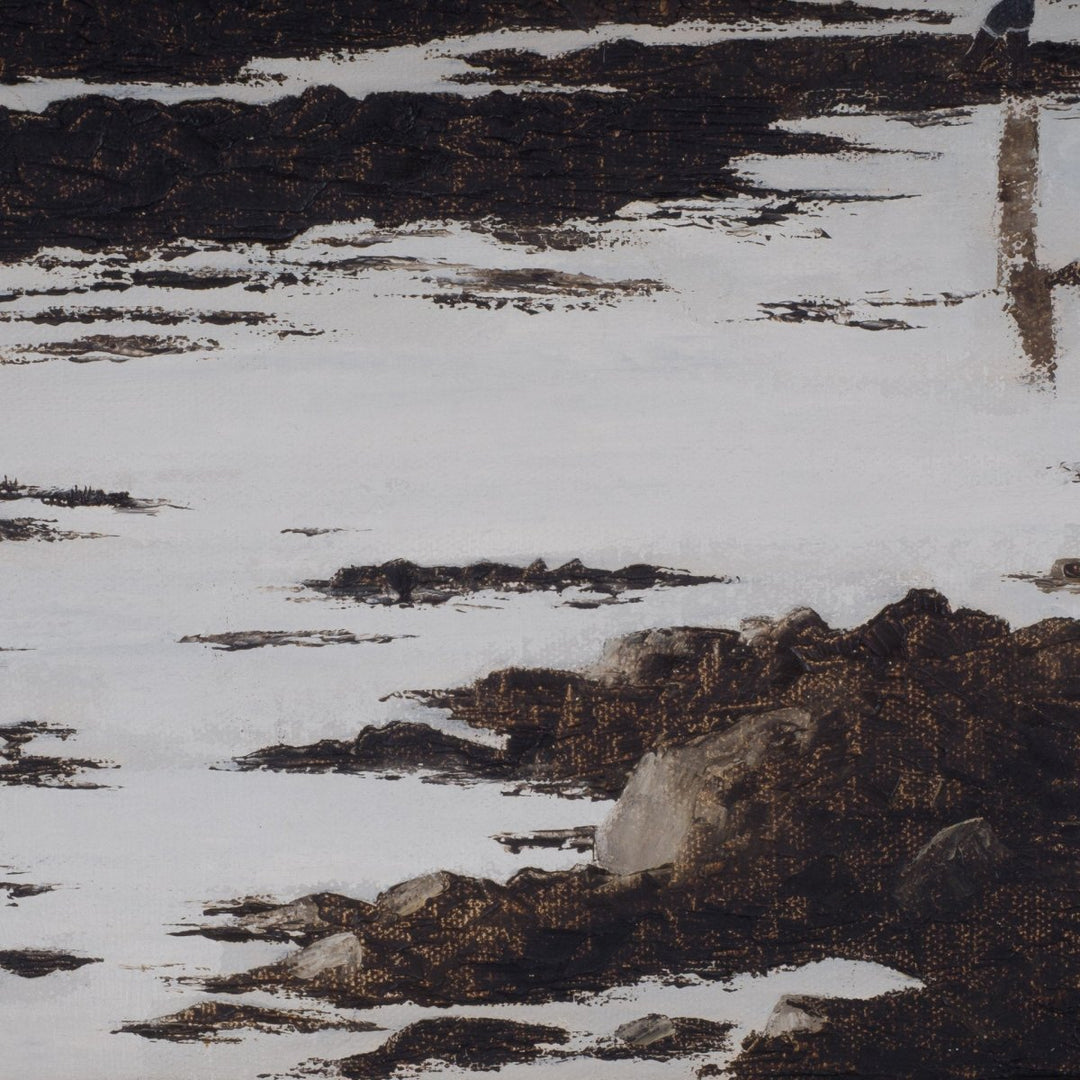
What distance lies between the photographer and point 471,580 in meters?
1.02

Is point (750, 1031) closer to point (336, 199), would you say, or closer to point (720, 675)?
point (720, 675)

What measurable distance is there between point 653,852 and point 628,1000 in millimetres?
169

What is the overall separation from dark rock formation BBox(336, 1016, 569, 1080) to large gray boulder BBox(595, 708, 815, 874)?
24 cm

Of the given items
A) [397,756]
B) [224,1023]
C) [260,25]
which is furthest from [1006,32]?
[224,1023]

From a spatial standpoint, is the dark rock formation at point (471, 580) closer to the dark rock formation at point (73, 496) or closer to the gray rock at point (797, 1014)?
the dark rock formation at point (73, 496)

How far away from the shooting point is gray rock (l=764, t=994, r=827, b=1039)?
103cm

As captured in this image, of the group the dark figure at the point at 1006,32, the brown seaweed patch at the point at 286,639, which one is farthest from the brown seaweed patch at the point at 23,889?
the dark figure at the point at 1006,32

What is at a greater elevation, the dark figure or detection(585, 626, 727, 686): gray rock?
the dark figure

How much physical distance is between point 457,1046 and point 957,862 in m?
0.57

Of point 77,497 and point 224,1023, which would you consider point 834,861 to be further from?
point 77,497

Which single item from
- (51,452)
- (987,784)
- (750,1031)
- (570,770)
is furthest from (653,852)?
(51,452)

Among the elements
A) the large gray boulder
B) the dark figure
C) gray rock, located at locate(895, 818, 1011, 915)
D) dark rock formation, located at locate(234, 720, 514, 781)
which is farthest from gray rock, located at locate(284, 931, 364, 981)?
the dark figure

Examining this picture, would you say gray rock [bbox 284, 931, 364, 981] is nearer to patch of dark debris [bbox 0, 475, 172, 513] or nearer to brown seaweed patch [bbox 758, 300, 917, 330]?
patch of dark debris [bbox 0, 475, 172, 513]

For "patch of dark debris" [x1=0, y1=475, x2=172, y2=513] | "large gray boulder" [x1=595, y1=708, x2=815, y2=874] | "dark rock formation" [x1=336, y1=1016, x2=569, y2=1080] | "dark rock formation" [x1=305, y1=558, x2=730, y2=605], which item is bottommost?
"dark rock formation" [x1=336, y1=1016, x2=569, y2=1080]
